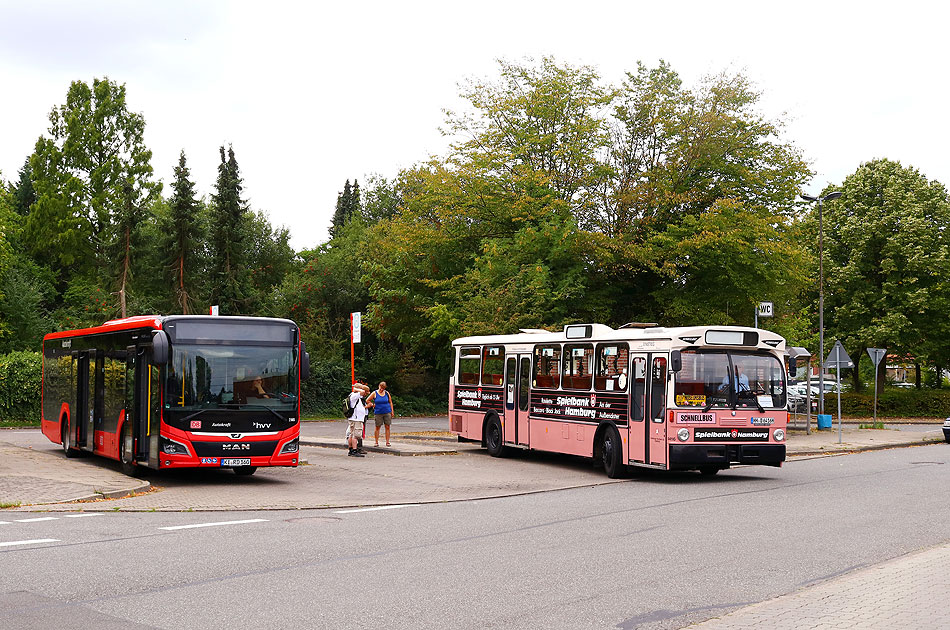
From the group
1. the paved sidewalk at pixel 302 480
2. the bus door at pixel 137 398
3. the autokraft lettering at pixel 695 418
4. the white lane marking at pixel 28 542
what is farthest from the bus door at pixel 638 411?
the white lane marking at pixel 28 542

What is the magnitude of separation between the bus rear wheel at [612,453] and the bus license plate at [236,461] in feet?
22.5

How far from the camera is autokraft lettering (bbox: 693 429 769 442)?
695 inches

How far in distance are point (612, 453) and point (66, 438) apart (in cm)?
1163

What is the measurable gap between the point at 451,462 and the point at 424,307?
67.2 ft

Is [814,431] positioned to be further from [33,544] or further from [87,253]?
[87,253]

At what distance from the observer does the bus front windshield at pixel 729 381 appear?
17719 mm

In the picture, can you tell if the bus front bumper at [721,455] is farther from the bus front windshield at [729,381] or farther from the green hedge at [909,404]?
the green hedge at [909,404]

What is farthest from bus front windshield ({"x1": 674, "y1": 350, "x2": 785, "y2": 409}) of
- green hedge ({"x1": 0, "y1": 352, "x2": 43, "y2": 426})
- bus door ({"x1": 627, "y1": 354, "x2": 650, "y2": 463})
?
green hedge ({"x1": 0, "y1": 352, "x2": 43, "y2": 426})

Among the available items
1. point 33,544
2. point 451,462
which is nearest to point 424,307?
point 451,462

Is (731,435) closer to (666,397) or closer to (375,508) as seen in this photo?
(666,397)

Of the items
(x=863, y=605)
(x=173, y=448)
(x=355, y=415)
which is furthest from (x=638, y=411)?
(x=863, y=605)

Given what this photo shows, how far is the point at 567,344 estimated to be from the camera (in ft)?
69.0

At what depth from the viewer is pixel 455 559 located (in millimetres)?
9562

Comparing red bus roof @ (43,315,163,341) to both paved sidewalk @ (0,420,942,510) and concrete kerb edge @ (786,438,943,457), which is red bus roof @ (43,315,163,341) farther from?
concrete kerb edge @ (786,438,943,457)
